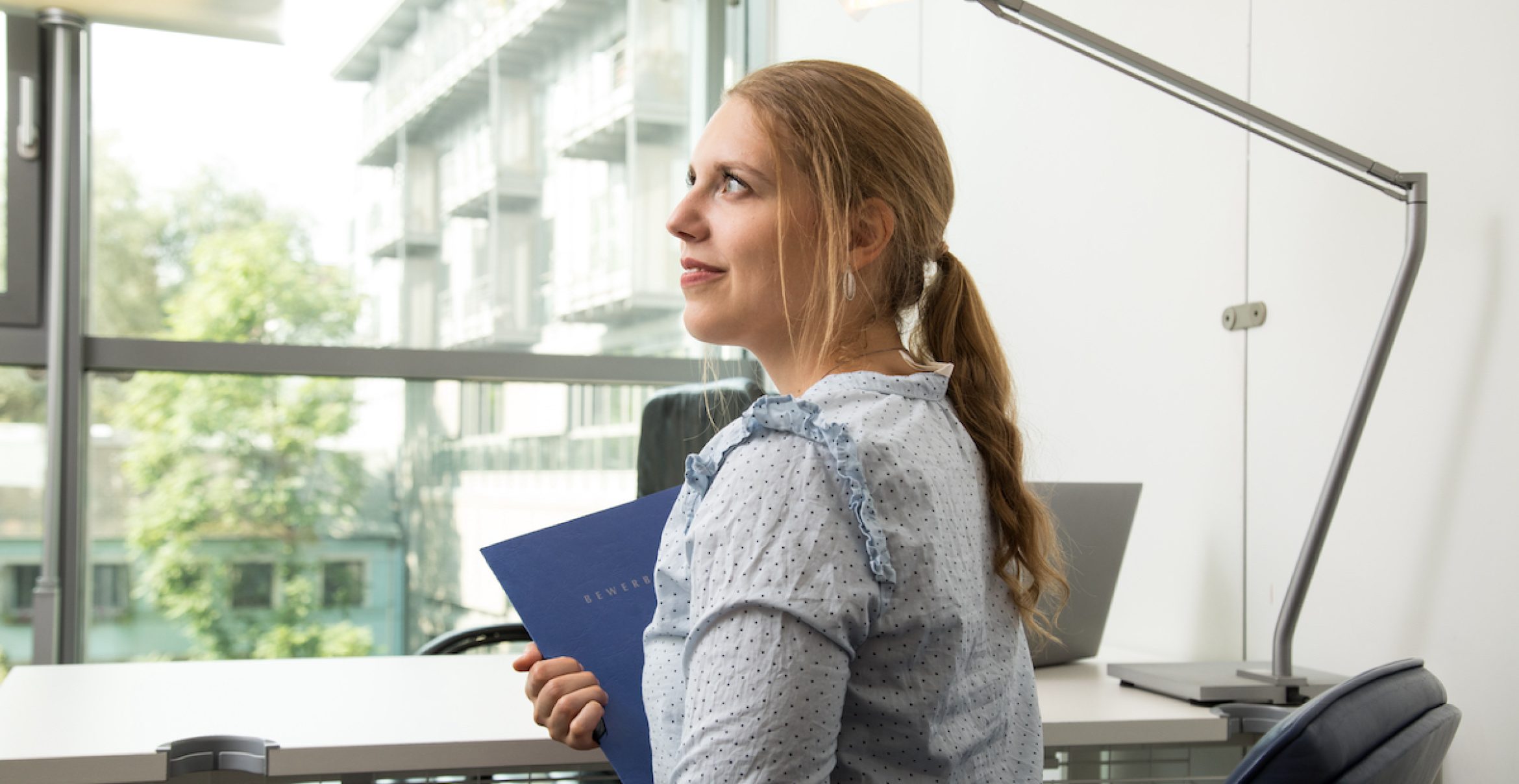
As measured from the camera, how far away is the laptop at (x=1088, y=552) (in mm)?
1781

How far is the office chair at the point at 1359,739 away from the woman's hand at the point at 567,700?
472 mm

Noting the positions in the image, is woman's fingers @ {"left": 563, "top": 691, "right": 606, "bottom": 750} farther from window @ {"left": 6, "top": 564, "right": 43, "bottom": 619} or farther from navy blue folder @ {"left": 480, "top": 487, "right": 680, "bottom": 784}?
window @ {"left": 6, "top": 564, "right": 43, "bottom": 619}

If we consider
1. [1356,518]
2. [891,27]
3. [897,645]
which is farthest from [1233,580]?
[891,27]

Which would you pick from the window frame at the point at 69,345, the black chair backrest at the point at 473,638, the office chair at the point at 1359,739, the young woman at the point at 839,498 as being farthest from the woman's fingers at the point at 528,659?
the window frame at the point at 69,345

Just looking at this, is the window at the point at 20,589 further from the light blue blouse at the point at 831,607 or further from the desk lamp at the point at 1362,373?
the light blue blouse at the point at 831,607

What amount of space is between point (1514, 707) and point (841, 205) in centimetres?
111

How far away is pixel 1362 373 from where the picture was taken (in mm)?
1530

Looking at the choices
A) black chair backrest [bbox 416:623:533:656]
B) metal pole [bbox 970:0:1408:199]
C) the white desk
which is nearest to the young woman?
the white desk

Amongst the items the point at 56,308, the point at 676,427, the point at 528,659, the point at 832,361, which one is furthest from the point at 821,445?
the point at 56,308

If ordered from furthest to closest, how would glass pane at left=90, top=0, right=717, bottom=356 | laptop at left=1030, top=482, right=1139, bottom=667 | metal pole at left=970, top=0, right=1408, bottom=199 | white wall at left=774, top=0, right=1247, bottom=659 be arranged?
glass pane at left=90, top=0, right=717, bottom=356
white wall at left=774, top=0, right=1247, bottom=659
laptop at left=1030, top=482, right=1139, bottom=667
metal pole at left=970, top=0, right=1408, bottom=199

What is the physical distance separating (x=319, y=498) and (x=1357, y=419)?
2625 millimetres

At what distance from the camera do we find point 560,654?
100 cm

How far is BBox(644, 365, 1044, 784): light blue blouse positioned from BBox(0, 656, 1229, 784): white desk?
0.63m

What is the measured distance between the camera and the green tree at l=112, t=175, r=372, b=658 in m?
3.11
